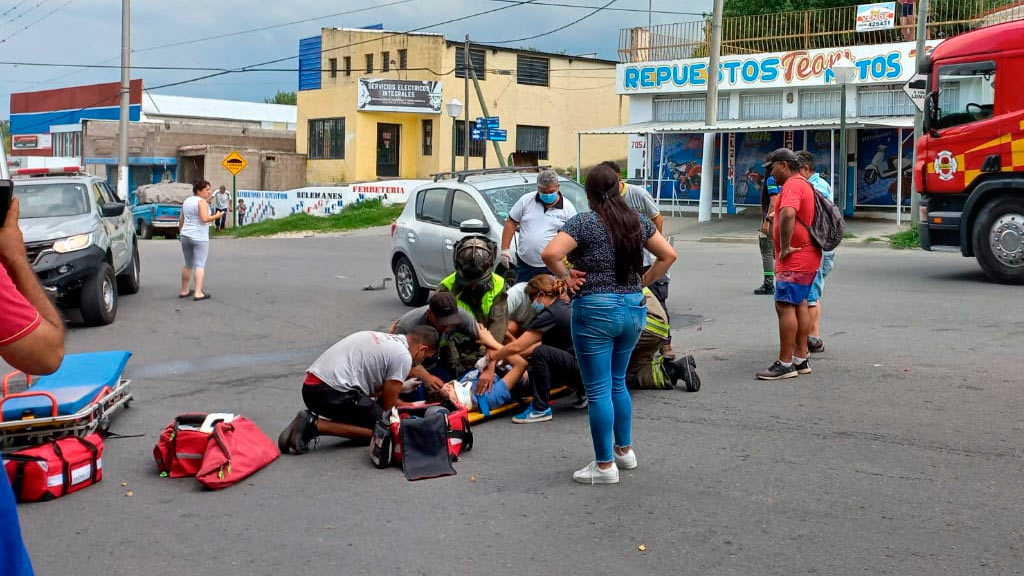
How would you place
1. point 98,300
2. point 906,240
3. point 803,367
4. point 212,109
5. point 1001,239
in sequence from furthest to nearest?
1. point 212,109
2. point 906,240
3. point 1001,239
4. point 98,300
5. point 803,367

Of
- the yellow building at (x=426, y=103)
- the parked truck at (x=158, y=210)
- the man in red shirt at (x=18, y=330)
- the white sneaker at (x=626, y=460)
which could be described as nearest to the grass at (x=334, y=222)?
the parked truck at (x=158, y=210)

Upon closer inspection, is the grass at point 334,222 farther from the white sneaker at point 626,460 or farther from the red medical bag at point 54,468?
the white sneaker at point 626,460

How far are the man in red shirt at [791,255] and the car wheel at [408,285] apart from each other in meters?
6.35

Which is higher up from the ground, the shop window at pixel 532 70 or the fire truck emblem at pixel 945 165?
the shop window at pixel 532 70

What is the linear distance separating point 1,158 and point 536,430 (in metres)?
4.72

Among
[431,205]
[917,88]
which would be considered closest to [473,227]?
[431,205]

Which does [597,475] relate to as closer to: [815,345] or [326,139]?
[815,345]

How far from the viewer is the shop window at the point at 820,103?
28.1 metres

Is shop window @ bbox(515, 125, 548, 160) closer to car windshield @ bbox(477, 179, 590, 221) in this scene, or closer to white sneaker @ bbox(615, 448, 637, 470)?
car windshield @ bbox(477, 179, 590, 221)

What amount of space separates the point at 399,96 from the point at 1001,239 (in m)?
32.2

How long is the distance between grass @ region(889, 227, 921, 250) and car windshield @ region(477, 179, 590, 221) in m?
10.8

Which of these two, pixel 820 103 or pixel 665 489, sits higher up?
pixel 820 103

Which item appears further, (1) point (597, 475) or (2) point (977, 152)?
(2) point (977, 152)

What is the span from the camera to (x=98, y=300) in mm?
12461
